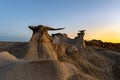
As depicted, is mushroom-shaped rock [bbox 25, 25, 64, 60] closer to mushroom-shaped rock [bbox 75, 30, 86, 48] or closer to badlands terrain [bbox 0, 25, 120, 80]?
badlands terrain [bbox 0, 25, 120, 80]

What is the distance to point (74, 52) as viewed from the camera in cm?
2297

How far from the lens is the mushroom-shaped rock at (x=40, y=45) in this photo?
1836cm

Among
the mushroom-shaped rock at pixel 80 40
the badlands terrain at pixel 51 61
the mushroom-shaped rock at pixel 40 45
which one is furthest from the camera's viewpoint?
the mushroom-shaped rock at pixel 80 40

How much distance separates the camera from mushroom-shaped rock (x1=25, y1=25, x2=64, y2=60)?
60.2 ft

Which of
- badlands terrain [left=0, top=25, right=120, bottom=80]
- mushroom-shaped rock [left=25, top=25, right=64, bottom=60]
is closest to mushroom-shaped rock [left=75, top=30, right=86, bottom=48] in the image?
badlands terrain [left=0, top=25, right=120, bottom=80]

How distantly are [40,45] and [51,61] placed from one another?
27.7 ft

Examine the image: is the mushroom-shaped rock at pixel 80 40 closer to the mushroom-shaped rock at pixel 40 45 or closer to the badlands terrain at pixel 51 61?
the badlands terrain at pixel 51 61

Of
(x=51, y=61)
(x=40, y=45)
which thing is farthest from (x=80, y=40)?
(x=51, y=61)

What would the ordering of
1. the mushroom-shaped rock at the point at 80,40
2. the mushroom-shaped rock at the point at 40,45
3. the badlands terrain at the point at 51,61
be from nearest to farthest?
the badlands terrain at the point at 51,61
the mushroom-shaped rock at the point at 40,45
the mushroom-shaped rock at the point at 80,40

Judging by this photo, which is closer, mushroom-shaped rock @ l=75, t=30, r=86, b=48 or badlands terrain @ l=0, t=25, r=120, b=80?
badlands terrain @ l=0, t=25, r=120, b=80

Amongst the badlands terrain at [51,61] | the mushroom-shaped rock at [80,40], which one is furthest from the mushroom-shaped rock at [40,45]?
the mushroom-shaped rock at [80,40]

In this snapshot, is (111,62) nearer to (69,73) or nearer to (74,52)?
(74,52)

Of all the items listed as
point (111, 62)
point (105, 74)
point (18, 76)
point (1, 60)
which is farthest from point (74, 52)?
point (18, 76)

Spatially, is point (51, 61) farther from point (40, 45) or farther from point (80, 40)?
point (80, 40)
